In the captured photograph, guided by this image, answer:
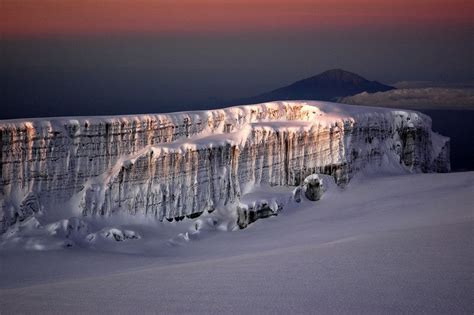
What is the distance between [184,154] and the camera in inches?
722

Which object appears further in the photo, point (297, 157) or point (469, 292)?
point (297, 157)

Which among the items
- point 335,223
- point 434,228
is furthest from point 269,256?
point 335,223

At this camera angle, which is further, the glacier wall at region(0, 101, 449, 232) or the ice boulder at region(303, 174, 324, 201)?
the ice boulder at region(303, 174, 324, 201)

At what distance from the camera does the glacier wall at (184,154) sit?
53.9ft

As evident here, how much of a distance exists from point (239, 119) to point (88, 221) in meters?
6.05

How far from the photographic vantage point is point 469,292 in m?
6.10

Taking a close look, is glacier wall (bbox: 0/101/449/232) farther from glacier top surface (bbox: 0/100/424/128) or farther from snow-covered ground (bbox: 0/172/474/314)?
snow-covered ground (bbox: 0/172/474/314)

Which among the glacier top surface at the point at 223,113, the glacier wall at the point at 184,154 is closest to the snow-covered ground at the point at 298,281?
the glacier wall at the point at 184,154

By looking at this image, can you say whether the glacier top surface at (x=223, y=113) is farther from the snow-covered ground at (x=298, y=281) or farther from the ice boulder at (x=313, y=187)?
the snow-covered ground at (x=298, y=281)

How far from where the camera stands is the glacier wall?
53.9ft

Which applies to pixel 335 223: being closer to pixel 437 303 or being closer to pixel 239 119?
pixel 239 119

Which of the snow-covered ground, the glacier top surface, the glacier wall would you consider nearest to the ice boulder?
Answer: the glacier wall

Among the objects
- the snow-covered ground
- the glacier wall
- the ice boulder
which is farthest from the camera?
the ice boulder

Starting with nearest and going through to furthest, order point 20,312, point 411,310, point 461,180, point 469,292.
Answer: point 411,310
point 469,292
point 20,312
point 461,180
